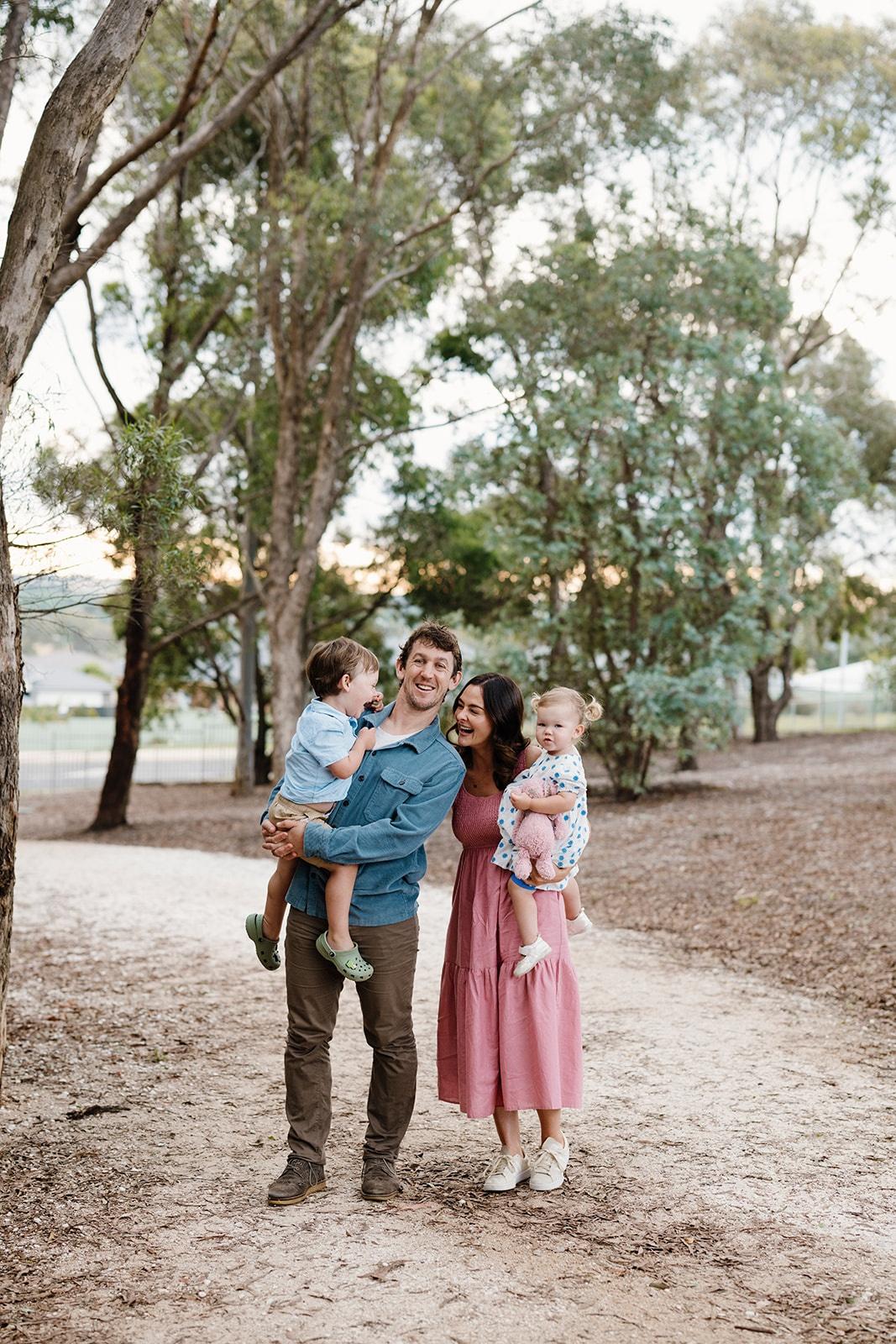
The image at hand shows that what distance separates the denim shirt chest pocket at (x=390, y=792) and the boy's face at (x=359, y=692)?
0.21 meters

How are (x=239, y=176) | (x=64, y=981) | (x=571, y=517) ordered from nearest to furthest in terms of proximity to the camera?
(x=64, y=981) < (x=571, y=517) < (x=239, y=176)

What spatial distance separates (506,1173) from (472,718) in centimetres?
147

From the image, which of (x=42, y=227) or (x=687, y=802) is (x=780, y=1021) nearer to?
(x=42, y=227)

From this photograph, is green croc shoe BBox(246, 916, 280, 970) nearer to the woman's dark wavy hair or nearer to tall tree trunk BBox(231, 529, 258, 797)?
the woman's dark wavy hair

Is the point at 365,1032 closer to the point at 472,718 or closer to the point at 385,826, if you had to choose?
the point at 385,826

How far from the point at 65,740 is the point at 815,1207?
3298 cm

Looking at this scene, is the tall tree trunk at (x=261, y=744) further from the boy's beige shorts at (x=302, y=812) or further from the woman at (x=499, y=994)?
the boy's beige shorts at (x=302, y=812)

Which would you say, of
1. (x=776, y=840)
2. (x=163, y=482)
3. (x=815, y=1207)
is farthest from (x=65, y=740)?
(x=815, y=1207)

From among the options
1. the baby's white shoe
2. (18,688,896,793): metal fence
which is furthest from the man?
(18,688,896,793): metal fence

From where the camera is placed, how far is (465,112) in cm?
1622

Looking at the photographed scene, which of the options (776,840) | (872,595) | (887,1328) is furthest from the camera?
(872,595)

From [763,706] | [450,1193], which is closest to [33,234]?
[450,1193]

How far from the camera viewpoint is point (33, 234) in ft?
14.2

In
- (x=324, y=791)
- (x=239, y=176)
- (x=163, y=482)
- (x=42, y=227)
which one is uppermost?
(x=239, y=176)
